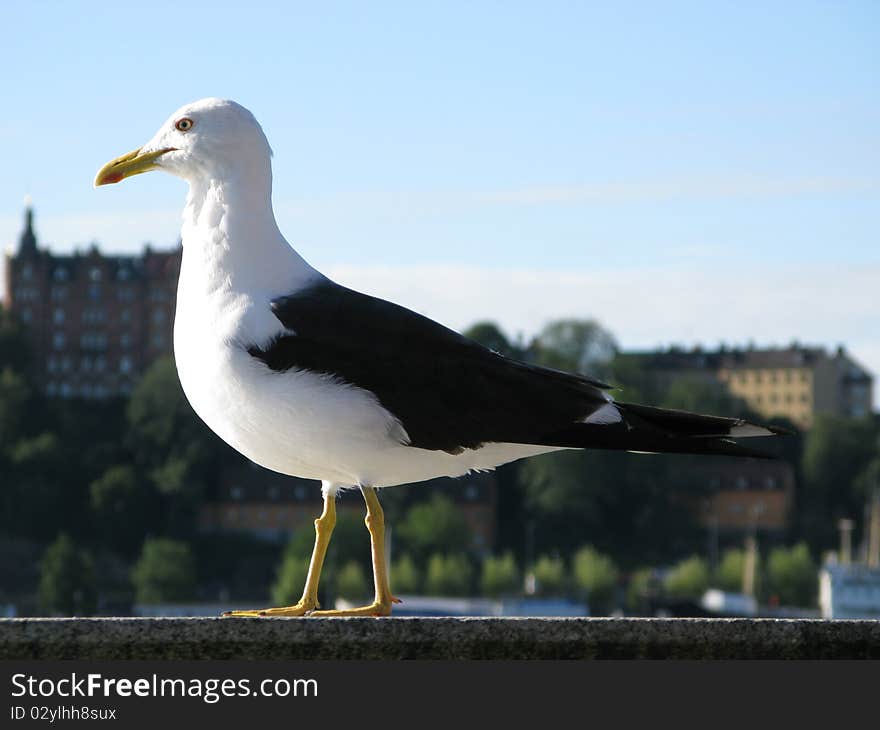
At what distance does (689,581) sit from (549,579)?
7.23 meters

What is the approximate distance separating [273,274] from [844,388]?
458 feet

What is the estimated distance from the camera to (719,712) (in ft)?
15.8

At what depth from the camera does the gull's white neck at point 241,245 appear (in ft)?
20.3

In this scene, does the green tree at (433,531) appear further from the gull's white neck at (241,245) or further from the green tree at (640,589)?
the gull's white neck at (241,245)

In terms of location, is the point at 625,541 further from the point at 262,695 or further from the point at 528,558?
the point at 262,695

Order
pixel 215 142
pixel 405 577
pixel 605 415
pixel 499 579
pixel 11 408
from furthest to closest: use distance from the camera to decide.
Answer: pixel 11 408
pixel 499 579
pixel 405 577
pixel 215 142
pixel 605 415

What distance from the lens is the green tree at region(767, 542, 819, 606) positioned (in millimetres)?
102438

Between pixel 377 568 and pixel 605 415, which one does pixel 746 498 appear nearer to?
pixel 605 415

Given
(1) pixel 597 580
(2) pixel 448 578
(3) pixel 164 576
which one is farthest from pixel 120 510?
(1) pixel 597 580

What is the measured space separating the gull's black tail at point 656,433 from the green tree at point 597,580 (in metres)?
96.6

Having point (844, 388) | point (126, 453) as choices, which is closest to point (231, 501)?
point (126, 453)

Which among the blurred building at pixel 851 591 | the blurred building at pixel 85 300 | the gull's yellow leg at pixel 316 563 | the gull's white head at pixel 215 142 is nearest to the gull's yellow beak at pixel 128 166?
the gull's white head at pixel 215 142

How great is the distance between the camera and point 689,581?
10306 cm

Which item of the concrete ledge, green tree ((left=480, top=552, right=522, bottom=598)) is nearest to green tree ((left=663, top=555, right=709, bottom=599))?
green tree ((left=480, top=552, right=522, bottom=598))
